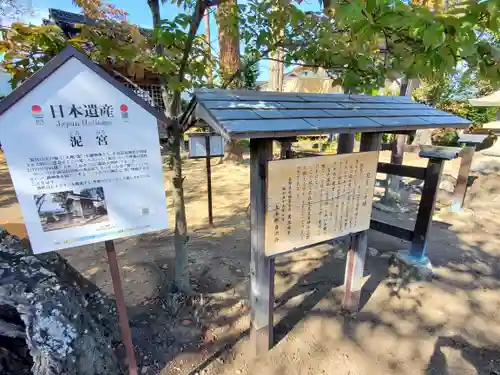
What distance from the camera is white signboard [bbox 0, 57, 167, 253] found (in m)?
1.51

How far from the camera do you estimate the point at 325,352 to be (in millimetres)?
2600

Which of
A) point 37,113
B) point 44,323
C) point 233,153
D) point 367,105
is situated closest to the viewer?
point 37,113

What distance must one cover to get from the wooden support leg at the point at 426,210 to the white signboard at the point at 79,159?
3.37m

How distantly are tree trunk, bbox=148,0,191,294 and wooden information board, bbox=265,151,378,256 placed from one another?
1.11 metres

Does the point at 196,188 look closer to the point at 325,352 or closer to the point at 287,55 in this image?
the point at 287,55

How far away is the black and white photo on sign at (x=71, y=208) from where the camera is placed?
5.29 feet

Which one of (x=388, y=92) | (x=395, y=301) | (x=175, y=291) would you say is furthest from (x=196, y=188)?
(x=388, y=92)

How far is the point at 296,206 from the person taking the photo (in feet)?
7.67

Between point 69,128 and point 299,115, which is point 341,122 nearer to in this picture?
point 299,115

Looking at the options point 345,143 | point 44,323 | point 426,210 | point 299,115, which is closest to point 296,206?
point 299,115

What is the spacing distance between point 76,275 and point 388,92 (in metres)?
10.7

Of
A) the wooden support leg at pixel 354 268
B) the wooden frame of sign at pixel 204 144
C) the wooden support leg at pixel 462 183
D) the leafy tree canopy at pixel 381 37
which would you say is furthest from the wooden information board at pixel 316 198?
the wooden support leg at pixel 462 183

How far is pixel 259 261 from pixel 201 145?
10.7ft

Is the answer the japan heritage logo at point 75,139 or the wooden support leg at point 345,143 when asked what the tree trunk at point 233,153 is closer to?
the wooden support leg at point 345,143
